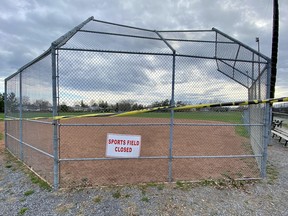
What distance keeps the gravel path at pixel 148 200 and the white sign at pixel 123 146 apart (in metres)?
0.64

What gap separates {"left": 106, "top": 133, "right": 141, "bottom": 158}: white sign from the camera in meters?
4.31

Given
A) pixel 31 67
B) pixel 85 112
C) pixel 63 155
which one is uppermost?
pixel 31 67

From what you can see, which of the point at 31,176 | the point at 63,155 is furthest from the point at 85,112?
the point at 63,155

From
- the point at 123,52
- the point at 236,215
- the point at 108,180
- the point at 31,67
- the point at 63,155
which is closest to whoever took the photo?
the point at 236,215

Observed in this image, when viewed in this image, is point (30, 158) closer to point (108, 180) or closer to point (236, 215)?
point (108, 180)

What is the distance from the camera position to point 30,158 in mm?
5809

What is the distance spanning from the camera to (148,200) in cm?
379

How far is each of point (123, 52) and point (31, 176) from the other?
345 cm

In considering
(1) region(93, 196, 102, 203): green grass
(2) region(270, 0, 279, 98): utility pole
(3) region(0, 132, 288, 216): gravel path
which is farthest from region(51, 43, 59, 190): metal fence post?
(2) region(270, 0, 279, 98): utility pole

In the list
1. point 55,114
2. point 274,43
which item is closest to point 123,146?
point 55,114

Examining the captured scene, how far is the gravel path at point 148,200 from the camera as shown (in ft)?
11.4

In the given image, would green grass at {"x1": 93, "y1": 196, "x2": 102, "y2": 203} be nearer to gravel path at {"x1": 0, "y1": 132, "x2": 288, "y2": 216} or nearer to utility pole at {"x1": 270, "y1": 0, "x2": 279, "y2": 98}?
gravel path at {"x1": 0, "y1": 132, "x2": 288, "y2": 216}

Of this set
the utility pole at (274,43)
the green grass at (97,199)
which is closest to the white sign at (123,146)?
the green grass at (97,199)

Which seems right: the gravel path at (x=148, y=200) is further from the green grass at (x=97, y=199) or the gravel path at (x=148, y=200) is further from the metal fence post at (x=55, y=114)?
the metal fence post at (x=55, y=114)
